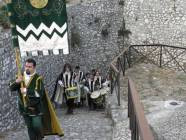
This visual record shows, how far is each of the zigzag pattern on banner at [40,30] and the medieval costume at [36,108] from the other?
554 millimetres

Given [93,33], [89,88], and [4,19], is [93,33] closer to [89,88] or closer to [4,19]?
[89,88]

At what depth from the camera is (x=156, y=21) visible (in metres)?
15.5

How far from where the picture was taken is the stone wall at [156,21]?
Answer: 592 inches

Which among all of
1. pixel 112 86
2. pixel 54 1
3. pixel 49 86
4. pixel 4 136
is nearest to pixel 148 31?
Result: pixel 49 86

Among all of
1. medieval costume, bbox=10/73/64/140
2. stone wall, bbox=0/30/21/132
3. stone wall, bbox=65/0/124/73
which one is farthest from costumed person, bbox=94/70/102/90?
medieval costume, bbox=10/73/64/140

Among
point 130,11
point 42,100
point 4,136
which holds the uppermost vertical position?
point 130,11

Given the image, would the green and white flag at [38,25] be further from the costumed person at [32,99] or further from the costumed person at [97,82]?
the costumed person at [97,82]

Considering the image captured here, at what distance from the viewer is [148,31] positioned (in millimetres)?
15766

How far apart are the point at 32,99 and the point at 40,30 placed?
3.18 feet

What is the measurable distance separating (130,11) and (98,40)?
1.46m

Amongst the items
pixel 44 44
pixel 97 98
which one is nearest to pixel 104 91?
pixel 97 98

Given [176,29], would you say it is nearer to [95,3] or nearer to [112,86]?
[95,3]

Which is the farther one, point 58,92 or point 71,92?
point 58,92

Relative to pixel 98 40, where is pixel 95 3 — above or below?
above
